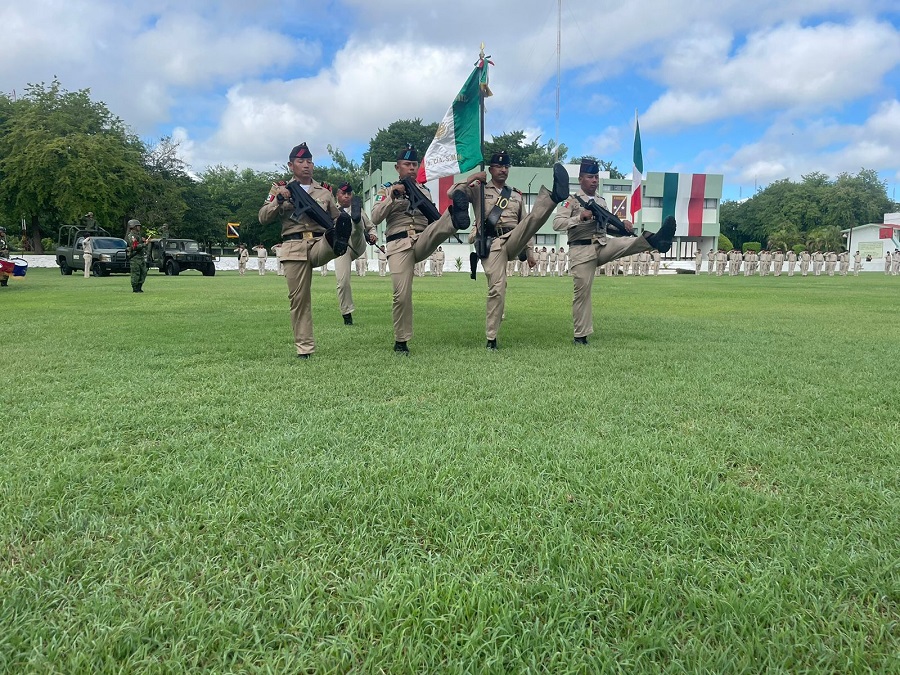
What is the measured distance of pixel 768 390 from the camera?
4.48 meters

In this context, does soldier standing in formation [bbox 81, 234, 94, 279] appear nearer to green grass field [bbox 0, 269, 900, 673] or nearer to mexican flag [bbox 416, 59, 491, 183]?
mexican flag [bbox 416, 59, 491, 183]

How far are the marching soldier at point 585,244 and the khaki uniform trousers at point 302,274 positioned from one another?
282 centimetres

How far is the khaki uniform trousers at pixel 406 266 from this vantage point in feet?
20.5

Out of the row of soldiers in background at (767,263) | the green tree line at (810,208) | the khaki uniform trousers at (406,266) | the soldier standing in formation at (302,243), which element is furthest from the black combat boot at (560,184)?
the green tree line at (810,208)

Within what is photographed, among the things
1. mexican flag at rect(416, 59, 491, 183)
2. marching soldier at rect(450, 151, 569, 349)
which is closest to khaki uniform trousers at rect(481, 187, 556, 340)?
marching soldier at rect(450, 151, 569, 349)

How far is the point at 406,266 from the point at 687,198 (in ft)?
168

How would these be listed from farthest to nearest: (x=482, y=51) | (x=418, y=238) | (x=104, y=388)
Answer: (x=482, y=51), (x=418, y=238), (x=104, y=388)

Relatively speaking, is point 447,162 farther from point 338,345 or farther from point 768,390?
point 768,390

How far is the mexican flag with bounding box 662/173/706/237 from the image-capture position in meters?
51.0

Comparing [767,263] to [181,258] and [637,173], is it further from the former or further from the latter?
[181,258]

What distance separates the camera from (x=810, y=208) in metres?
65.8

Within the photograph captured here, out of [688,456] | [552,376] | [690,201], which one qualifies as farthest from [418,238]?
[690,201]


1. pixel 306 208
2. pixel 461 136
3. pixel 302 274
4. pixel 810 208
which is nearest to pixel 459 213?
pixel 306 208

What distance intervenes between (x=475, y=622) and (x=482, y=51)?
22.4 feet
